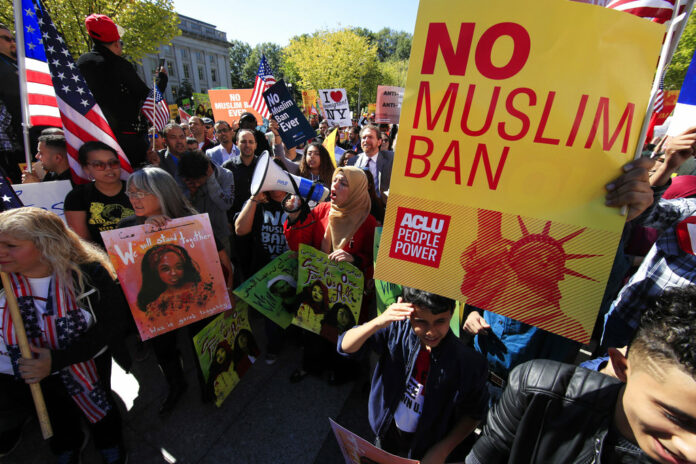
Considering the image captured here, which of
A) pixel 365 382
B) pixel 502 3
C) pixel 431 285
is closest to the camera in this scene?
pixel 502 3

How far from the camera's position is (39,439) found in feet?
7.60

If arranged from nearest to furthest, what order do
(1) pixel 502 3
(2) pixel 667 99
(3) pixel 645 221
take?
1. (1) pixel 502 3
2. (3) pixel 645 221
3. (2) pixel 667 99

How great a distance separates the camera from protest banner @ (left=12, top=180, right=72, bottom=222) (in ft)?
8.45

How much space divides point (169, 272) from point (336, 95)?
6.58 metres

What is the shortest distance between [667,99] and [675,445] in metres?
12.3

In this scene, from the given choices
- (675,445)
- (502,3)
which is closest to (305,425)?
(675,445)

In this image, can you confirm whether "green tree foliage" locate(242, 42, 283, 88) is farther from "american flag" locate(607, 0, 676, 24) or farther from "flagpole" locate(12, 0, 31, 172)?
"american flag" locate(607, 0, 676, 24)

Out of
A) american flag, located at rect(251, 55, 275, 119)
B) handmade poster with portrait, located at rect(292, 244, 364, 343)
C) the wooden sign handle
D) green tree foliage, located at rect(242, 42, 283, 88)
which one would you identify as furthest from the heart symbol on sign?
green tree foliage, located at rect(242, 42, 283, 88)

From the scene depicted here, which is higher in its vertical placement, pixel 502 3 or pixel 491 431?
pixel 502 3

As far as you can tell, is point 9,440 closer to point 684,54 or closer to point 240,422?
point 240,422

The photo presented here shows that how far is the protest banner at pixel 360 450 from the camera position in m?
1.39

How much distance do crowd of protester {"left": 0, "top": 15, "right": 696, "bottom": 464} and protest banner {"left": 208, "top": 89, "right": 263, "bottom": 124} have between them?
4305 mm

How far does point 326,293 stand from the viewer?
248cm

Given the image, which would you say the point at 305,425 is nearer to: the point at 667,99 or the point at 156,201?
the point at 156,201
